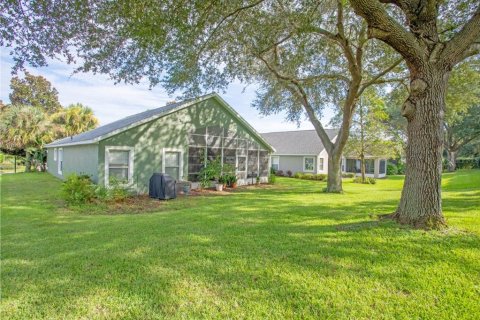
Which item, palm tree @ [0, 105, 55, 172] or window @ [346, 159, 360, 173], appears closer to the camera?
palm tree @ [0, 105, 55, 172]

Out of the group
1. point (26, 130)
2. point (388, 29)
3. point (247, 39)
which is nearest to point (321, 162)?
point (247, 39)

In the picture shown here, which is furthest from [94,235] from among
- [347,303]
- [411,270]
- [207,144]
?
[207,144]

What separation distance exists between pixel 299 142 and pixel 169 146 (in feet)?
63.6

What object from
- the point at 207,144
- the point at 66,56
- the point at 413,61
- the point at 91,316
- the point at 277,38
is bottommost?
the point at 91,316

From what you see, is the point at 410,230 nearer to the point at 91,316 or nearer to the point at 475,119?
the point at 91,316

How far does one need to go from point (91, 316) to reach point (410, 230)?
551 cm

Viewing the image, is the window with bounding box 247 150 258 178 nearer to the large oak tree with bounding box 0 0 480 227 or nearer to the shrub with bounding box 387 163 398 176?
the large oak tree with bounding box 0 0 480 227

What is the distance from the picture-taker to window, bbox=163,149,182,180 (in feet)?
Result: 43.9

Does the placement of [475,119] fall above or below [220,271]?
above

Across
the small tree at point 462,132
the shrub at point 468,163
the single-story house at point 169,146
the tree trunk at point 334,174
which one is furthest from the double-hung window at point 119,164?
the shrub at point 468,163

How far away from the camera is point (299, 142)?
1171 inches

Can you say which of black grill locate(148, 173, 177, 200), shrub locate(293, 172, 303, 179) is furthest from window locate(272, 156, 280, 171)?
black grill locate(148, 173, 177, 200)

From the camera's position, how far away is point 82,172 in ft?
42.1

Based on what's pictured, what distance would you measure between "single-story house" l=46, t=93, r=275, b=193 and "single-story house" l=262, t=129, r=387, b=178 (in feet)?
32.0
